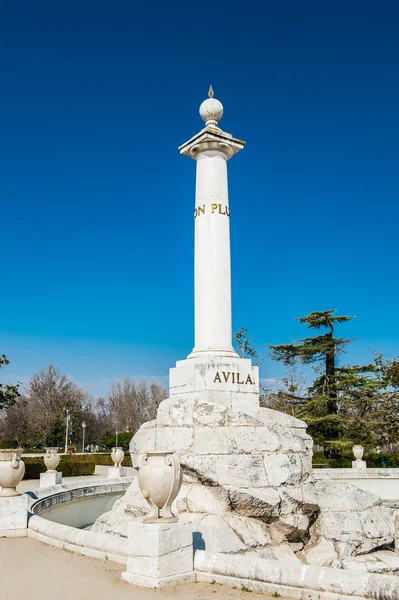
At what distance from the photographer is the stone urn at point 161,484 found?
822 centimetres

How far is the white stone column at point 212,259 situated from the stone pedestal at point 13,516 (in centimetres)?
566

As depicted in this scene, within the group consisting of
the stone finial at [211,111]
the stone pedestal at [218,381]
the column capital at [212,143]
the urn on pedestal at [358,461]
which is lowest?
the urn on pedestal at [358,461]

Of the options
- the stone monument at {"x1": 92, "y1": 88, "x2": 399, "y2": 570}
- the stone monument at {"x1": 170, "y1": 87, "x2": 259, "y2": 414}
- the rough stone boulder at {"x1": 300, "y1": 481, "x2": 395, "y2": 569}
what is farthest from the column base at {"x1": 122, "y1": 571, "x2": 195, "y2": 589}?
the stone monument at {"x1": 170, "y1": 87, "x2": 259, "y2": 414}

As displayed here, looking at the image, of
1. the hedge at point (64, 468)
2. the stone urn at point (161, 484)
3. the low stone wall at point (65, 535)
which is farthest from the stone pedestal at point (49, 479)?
the stone urn at point (161, 484)

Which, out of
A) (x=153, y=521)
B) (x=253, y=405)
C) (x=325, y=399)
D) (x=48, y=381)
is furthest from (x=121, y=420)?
(x=153, y=521)

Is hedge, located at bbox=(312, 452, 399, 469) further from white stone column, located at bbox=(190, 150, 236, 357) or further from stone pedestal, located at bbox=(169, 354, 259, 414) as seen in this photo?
white stone column, located at bbox=(190, 150, 236, 357)

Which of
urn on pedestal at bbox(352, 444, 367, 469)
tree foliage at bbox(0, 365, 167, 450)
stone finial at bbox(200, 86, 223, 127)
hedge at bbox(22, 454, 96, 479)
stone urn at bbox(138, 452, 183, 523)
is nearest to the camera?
stone urn at bbox(138, 452, 183, 523)

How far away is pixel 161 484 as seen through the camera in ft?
26.9

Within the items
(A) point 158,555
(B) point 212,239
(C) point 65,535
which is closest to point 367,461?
(B) point 212,239

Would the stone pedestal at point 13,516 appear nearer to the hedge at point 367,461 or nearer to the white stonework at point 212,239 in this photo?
the white stonework at point 212,239

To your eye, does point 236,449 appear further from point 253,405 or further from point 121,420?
point 121,420

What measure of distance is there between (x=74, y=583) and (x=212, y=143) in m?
12.2

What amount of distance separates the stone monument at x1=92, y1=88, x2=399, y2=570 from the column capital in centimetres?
158

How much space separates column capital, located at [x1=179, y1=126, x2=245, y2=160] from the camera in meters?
16.0
